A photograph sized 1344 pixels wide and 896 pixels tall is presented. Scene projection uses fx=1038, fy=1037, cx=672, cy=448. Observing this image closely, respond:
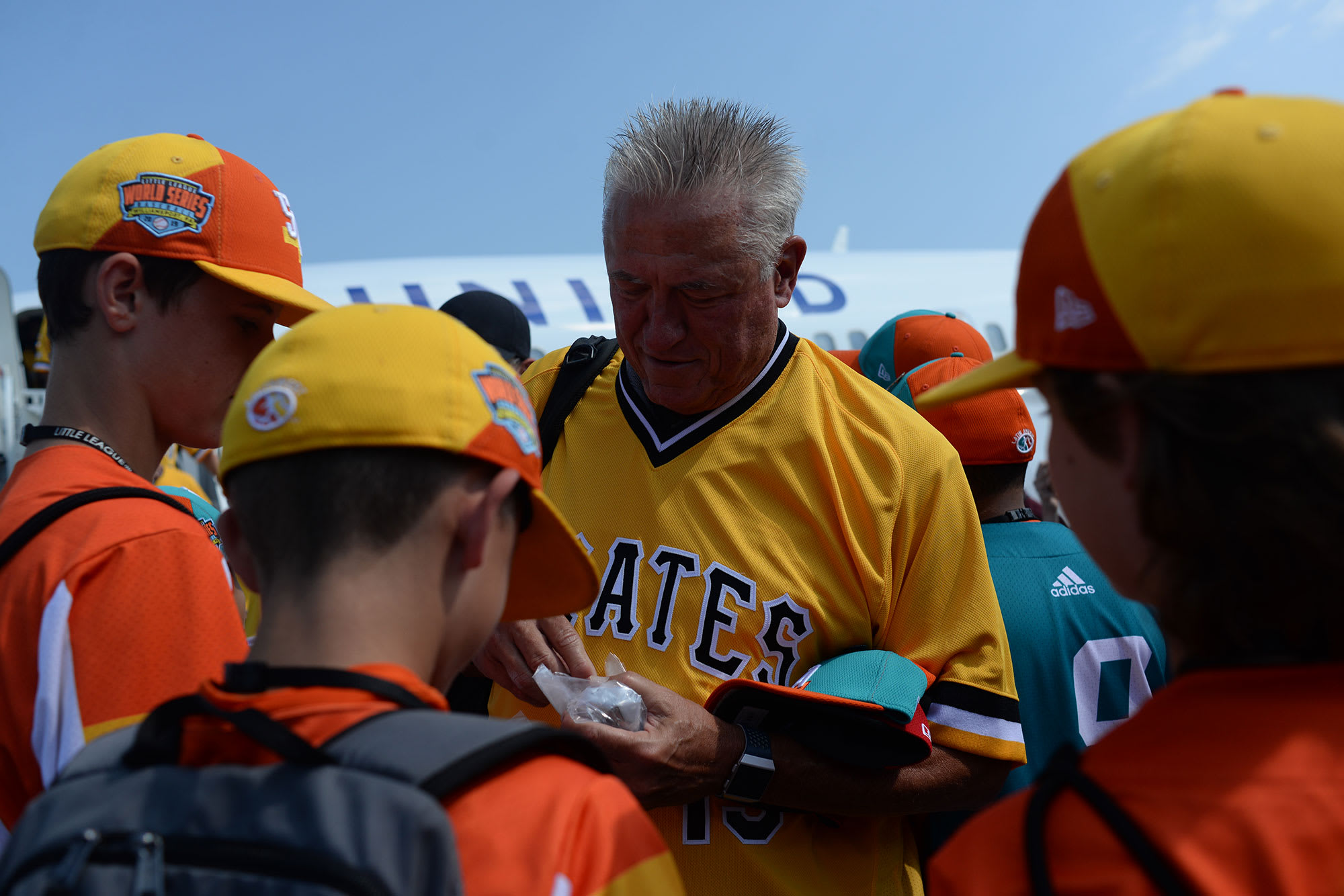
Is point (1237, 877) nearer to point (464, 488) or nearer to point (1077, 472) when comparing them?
point (1077, 472)

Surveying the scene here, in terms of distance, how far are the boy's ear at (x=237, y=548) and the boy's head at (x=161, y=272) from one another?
0.65 metres

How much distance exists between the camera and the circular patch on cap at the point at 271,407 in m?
1.28

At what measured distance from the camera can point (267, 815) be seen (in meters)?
1.07

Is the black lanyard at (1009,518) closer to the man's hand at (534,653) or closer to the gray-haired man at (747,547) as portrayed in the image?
the gray-haired man at (747,547)

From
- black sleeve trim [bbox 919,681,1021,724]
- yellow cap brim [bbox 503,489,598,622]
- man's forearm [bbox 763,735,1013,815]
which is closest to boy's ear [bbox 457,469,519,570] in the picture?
yellow cap brim [bbox 503,489,598,622]

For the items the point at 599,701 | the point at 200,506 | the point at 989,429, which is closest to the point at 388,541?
the point at 599,701

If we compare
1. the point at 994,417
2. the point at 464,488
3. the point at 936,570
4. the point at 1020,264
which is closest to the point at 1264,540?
the point at 1020,264

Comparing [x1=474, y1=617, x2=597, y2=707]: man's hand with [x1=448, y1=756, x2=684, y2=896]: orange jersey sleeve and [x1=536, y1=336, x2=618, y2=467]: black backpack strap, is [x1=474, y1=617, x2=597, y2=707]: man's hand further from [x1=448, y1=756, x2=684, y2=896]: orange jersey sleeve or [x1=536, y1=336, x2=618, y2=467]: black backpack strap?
[x1=448, y1=756, x2=684, y2=896]: orange jersey sleeve

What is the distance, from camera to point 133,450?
2014mm

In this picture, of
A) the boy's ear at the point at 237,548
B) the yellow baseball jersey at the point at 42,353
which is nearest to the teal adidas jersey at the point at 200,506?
the yellow baseball jersey at the point at 42,353

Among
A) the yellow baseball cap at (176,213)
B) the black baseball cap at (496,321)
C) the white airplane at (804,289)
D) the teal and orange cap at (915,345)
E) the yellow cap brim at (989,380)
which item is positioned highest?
the yellow baseball cap at (176,213)

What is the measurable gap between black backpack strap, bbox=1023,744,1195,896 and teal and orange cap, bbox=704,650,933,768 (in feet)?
3.49

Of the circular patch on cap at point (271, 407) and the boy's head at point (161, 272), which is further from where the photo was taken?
the boy's head at point (161, 272)

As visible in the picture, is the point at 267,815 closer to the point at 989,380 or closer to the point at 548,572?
the point at 548,572
